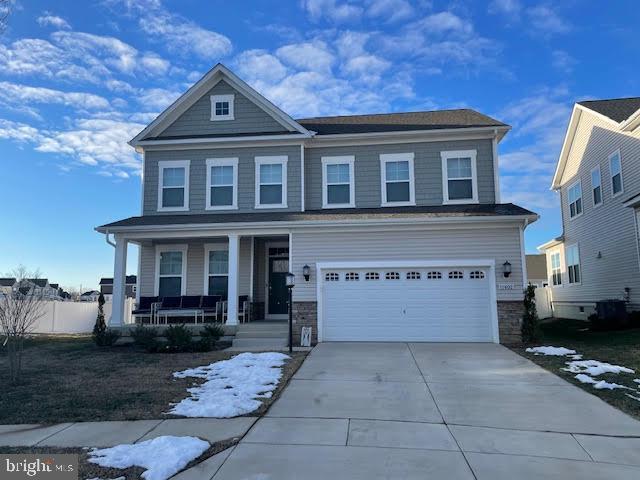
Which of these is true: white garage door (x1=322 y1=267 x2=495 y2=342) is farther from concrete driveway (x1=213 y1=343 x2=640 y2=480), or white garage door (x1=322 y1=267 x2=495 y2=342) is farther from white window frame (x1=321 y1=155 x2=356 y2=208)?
concrete driveway (x1=213 y1=343 x2=640 y2=480)

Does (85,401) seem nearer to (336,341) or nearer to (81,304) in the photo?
(336,341)

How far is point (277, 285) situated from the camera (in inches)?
621

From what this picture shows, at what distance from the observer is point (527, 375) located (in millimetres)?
8914

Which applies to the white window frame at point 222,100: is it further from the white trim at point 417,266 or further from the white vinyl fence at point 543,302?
the white vinyl fence at point 543,302

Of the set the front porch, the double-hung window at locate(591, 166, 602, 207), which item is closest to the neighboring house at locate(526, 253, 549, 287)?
the double-hung window at locate(591, 166, 602, 207)

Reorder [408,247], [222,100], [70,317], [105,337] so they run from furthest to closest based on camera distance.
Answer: [70,317]
[222,100]
[408,247]
[105,337]

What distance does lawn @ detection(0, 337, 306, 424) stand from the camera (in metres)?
6.57

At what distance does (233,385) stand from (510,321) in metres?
7.97

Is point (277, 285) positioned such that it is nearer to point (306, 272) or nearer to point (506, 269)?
point (306, 272)

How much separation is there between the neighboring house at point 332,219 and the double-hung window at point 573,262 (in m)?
8.93

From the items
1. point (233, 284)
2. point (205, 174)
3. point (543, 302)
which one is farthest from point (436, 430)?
point (543, 302)

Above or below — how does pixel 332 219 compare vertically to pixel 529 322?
above

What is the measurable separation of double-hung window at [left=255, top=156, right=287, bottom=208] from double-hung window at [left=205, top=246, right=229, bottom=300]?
213 cm

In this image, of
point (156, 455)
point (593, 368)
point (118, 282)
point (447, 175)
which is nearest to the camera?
point (156, 455)
